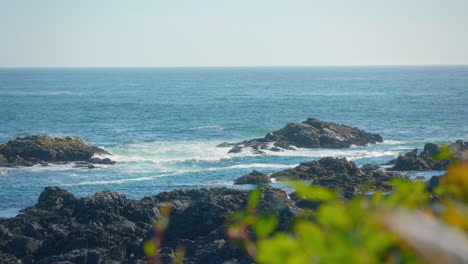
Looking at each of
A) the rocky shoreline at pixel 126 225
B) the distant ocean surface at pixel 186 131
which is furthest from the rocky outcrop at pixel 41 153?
the rocky shoreline at pixel 126 225

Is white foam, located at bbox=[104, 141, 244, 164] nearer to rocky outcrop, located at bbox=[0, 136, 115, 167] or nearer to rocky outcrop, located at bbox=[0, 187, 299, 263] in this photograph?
rocky outcrop, located at bbox=[0, 136, 115, 167]

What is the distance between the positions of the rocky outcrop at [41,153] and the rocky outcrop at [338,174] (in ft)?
50.2

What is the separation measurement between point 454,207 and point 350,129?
5409 cm

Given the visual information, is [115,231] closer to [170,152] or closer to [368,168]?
[368,168]

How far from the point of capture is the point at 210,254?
17.1 metres

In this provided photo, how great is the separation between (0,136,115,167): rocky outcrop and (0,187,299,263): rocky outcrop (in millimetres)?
19461

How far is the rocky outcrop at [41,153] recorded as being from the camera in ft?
143

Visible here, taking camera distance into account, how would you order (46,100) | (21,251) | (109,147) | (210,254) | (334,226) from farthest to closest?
(46,100)
(109,147)
(21,251)
(210,254)
(334,226)

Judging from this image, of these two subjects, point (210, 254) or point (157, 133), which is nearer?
point (210, 254)

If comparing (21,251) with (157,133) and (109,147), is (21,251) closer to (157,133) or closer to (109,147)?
(109,147)

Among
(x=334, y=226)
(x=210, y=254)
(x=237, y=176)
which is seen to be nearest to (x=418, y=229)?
(x=334, y=226)

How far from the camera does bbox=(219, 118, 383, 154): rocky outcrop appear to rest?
49500 mm

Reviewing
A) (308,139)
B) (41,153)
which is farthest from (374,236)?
(308,139)

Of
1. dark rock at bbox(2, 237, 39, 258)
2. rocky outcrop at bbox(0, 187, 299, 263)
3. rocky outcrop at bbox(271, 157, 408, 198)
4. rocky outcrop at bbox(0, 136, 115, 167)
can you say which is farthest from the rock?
dark rock at bbox(2, 237, 39, 258)
